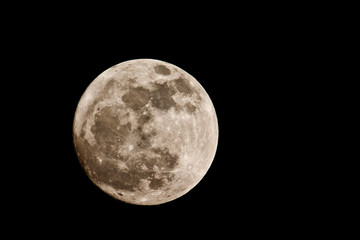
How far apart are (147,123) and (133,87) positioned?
542 mm

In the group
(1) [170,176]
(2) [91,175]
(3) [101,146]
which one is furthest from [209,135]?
(2) [91,175]

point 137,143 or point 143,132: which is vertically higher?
point 143,132

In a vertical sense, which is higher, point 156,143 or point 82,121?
point 82,121

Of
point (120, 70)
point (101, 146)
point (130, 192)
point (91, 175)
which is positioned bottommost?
point (130, 192)

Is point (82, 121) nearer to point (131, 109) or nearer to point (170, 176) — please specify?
point (131, 109)

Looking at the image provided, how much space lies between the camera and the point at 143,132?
132 inches

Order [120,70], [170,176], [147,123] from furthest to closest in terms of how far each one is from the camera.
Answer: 1. [120,70]
2. [170,176]
3. [147,123]

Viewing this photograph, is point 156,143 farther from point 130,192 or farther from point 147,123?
point 130,192

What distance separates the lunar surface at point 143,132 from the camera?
339 cm

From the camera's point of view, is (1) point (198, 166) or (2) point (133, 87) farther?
(1) point (198, 166)

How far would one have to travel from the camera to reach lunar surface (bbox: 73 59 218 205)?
3395mm

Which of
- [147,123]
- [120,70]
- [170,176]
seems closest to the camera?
[147,123]

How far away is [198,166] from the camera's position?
3.80 meters

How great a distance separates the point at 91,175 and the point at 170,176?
45.9 inches
